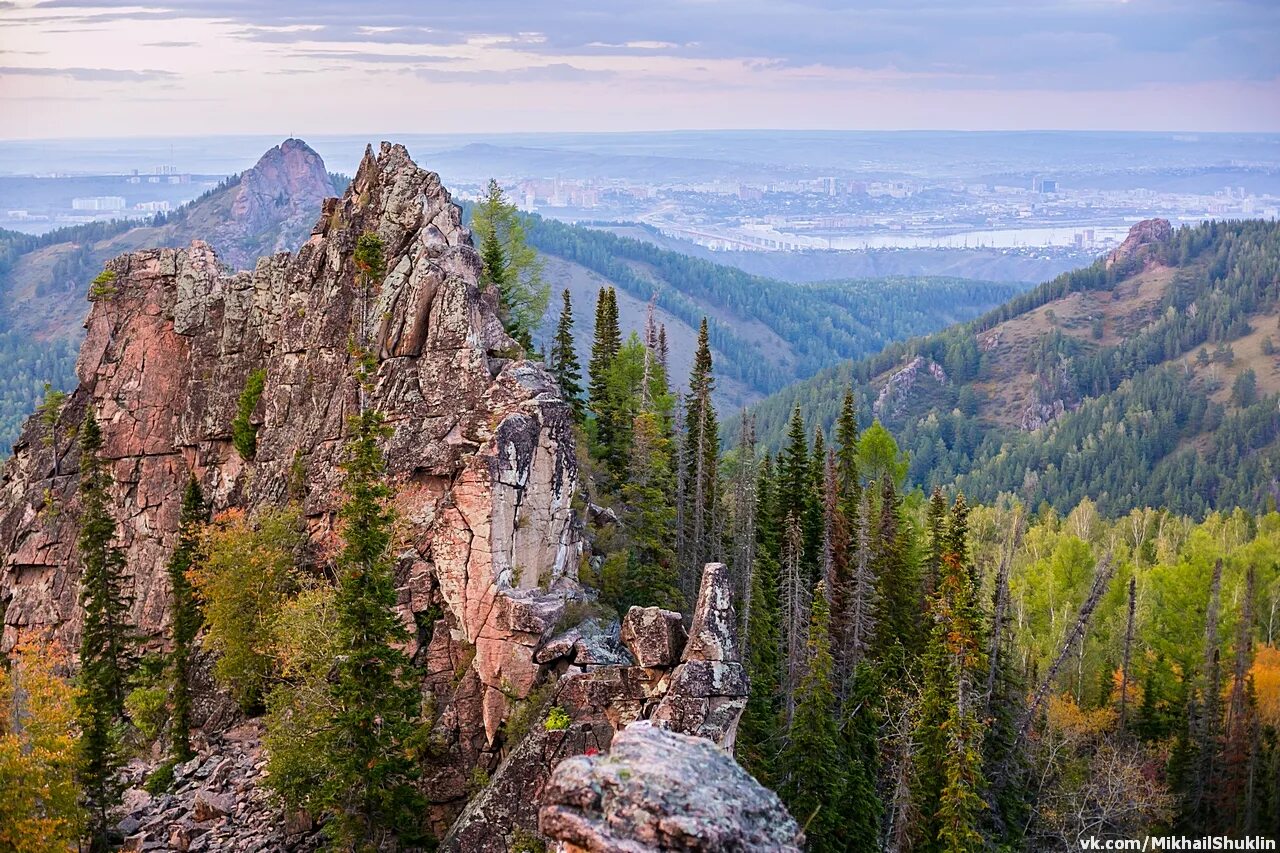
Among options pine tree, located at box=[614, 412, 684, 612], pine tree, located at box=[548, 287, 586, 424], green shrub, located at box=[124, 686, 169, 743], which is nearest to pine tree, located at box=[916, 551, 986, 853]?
pine tree, located at box=[614, 412, 684, 612]

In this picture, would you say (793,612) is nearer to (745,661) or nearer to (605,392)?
(745,661)

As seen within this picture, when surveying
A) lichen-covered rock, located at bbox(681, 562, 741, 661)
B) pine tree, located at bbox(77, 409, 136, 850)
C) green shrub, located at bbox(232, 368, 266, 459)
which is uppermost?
green shrub, located at bbox(232, 368, 266, 459)

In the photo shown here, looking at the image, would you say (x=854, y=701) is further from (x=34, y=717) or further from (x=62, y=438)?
(x=62, y=438)

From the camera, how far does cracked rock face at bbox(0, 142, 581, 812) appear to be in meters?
52.7

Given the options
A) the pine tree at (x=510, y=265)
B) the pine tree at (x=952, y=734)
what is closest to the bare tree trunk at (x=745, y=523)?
the pine tree at (x=952, y=734)

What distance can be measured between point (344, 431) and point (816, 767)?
30.6 m

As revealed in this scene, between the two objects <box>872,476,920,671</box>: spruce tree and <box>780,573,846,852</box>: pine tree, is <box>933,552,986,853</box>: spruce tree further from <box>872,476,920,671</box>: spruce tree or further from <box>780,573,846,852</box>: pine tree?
<box>872,476,920,671</box>: spruce tree

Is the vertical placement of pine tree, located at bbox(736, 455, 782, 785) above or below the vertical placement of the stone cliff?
below

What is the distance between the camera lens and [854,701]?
68000mm

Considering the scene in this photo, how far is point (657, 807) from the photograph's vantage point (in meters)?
22.5

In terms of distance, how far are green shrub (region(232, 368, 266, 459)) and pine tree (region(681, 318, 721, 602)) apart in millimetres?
26865

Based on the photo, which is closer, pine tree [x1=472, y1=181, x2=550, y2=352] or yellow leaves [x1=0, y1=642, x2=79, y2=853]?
yellow leaves [x1=0, y1=642, x2=79, y2=853]

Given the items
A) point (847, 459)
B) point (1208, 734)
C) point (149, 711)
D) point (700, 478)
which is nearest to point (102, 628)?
point (149, 711)

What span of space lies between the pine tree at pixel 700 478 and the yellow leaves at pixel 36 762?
34905 mm
